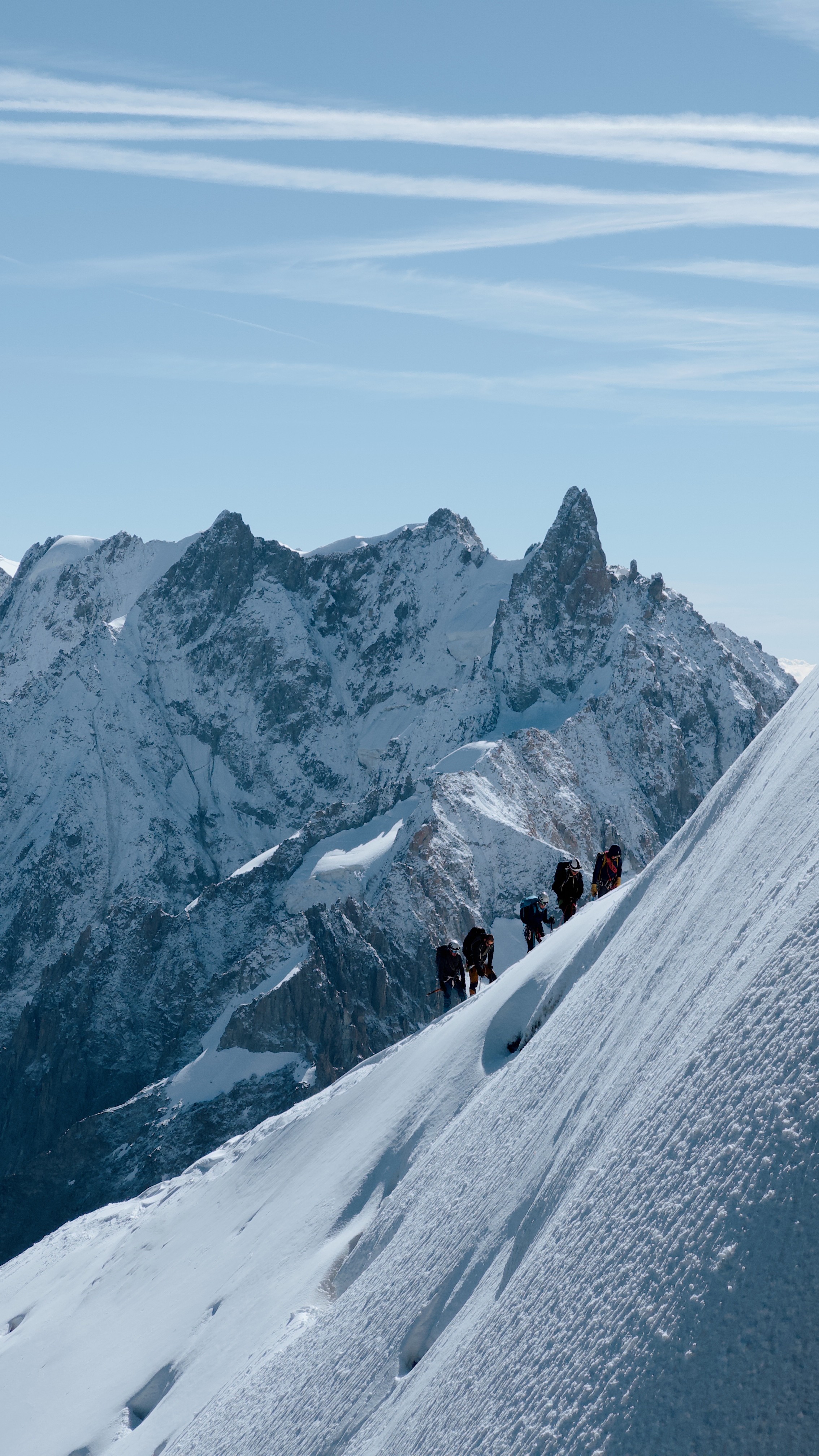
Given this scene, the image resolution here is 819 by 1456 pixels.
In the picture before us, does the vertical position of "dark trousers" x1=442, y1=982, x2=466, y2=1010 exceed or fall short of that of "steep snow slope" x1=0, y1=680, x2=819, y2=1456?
Answer: it exceeds it

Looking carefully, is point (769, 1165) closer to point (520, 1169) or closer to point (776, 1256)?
point (776, 1256)

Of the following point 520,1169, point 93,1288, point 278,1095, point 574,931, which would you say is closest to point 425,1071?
point 574,931

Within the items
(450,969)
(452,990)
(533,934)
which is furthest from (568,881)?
(452,990)

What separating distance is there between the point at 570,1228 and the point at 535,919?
19714mm

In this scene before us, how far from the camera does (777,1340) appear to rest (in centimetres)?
895

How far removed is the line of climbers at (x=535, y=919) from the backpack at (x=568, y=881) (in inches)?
0.5

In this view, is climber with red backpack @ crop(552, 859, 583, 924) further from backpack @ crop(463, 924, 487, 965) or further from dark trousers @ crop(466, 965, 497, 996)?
A: dark trousers @ crop(466, 965, 497, 996)

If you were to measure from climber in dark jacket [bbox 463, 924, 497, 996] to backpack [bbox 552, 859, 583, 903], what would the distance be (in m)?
2.57

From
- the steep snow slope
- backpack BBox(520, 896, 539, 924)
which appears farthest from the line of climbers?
the steep snow slope

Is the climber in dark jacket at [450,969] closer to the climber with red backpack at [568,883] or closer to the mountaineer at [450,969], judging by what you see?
the mountaineer at [450,969]

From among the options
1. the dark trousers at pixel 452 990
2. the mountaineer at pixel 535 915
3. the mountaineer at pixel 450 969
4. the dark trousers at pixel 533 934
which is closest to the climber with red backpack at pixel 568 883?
the mountaineer at pixel 535 915

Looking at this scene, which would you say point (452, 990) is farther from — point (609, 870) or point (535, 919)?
point (609, 870)

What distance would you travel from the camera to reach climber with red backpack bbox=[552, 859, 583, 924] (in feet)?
100

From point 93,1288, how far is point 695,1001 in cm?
3787
